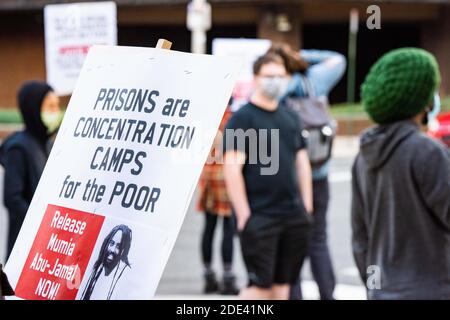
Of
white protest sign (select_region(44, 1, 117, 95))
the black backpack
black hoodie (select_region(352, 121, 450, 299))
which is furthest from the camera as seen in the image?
white protest sign (select_region(44, 1, 117, 95))

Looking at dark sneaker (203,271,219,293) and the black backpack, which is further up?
the black backpack

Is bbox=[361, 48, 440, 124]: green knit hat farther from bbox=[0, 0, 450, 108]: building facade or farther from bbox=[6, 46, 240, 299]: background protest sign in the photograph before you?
bbox=[0, 0, 450, 108]: building facade

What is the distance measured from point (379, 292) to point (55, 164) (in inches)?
60.5

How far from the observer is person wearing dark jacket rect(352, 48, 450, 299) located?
3.74 meters

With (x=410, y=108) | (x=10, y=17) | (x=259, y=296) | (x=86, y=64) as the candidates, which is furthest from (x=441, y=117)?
(x=10, y=17)

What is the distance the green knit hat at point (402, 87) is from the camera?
3.91m

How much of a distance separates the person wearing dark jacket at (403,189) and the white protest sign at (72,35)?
415 centimetres

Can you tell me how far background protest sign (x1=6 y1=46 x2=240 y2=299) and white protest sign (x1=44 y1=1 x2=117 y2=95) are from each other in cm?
499

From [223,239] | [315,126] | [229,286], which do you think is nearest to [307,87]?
[315,126]

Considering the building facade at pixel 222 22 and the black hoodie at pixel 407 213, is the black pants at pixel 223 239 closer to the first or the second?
the black hoodie at pixel 407 213

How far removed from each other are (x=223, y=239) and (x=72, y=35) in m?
2.08

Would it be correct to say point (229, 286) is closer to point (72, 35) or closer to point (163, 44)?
point (72, 35)

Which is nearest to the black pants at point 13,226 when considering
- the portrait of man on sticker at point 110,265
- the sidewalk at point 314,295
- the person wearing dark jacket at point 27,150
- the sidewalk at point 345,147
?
the person wearing dark jacket at point 27,150

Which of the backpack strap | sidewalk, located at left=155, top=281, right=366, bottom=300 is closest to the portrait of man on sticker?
the backpack strap
